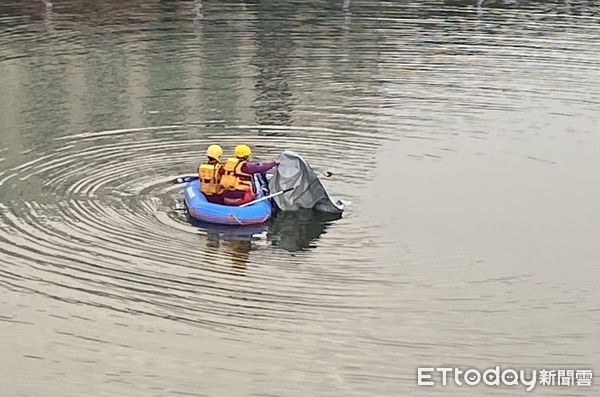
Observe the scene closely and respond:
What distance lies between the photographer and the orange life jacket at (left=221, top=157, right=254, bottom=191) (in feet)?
62.3

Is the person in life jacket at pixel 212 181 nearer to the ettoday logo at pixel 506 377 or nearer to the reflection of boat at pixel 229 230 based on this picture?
the reflection of boat at pixel 229 230

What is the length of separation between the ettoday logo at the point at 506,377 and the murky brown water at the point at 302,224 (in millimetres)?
144

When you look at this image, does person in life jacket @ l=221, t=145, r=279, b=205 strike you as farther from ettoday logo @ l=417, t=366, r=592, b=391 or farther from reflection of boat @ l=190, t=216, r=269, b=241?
ettoday logo @ l=417, t=366, r=592, b=391

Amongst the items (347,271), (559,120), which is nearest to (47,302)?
(347,271)

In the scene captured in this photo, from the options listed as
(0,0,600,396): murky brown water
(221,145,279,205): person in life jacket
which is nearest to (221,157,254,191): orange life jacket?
(221,145,279,205): person in life jacket

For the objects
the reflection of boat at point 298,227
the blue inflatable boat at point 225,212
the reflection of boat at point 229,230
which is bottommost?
the reflection of boat at point 298,227

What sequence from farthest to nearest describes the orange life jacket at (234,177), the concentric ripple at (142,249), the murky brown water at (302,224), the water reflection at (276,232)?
the orange life jacket at (234,177)
the water reflection at (276,232)
the concentric ripple at (142,249)
the murky brown water at (302,224)

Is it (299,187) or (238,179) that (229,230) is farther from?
(299,187)

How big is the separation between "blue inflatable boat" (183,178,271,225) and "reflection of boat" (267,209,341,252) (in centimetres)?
32

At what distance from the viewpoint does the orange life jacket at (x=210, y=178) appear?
19062mm

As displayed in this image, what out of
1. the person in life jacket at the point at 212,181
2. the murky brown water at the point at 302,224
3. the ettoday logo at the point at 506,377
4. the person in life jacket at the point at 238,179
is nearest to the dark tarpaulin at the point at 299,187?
the murky brown water at the point at 302,224

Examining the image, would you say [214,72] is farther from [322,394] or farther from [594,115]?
[322,394]

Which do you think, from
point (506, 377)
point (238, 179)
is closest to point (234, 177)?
point (238, 179)

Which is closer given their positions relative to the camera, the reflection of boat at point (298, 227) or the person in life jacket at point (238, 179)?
the reflection of boat at point (298, 227)
